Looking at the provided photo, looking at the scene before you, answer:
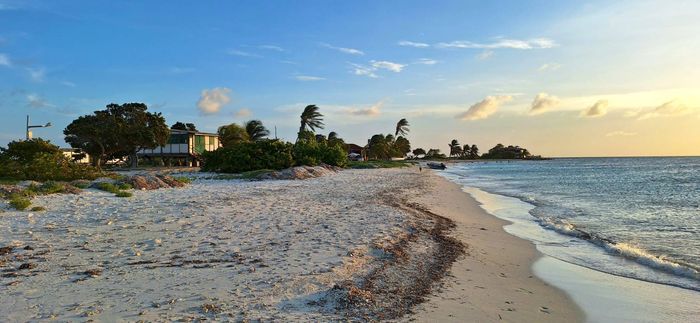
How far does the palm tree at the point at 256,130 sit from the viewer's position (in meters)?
65.3

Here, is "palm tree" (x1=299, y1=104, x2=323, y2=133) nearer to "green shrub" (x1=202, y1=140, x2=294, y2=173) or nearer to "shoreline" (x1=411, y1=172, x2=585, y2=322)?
"green shrub" (x1=202, y1=140, x2=294, y2=173)

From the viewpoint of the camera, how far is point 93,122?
38.5m

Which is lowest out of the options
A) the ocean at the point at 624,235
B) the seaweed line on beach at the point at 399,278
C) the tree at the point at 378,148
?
the ocean at the point at 624,235

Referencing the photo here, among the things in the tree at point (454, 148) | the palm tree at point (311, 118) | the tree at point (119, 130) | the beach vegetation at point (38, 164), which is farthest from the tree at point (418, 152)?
the beach vegetation at point (38, 164)

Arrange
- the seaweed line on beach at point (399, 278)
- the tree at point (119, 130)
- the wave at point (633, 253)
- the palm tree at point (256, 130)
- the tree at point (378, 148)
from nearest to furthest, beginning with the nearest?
1. the seaweed line on beach at point (399, 278)
2. the wave at point (633, 253)
3. the tree at point (119, 130)
4. the palm tree at point (256, 130)
5. the tree at point (378, 148)

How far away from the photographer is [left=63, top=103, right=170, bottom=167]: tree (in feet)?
125

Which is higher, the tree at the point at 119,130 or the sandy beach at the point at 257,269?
the tree at the point at 119,130

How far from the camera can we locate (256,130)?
215 feet

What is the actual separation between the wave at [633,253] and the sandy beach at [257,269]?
1.89 meters

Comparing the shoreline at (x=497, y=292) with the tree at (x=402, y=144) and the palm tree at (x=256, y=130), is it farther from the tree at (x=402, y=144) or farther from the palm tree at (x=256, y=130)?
the tree at (x=402, y=144)

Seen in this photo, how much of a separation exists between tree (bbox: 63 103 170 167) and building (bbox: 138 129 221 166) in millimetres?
7580

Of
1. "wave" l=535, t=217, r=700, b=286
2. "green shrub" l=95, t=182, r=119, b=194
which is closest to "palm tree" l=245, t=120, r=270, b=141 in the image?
"green shrub" l=95, t=182, r=119, b=194

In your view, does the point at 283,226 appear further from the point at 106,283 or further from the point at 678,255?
the point at 678,255

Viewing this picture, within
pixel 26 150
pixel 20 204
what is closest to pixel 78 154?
pixel 26 150
